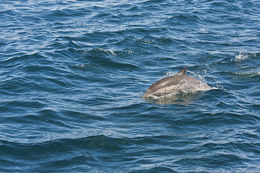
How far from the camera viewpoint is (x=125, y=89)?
16.8 metres

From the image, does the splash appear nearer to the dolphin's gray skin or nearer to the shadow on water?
the shadow on water

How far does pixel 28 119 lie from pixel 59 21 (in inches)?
568

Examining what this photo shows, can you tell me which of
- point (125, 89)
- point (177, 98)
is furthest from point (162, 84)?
point (125, 89)

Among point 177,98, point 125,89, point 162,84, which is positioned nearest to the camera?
point 177,98

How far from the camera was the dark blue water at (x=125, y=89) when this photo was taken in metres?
11.3

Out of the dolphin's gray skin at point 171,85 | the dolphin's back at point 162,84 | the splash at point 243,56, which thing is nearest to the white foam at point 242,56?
the splash at point 243,56

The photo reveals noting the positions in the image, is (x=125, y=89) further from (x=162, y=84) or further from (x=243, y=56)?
(x=243, y=56)

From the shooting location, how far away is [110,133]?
1248cm

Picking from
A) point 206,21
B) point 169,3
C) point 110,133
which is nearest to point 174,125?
point 110,133

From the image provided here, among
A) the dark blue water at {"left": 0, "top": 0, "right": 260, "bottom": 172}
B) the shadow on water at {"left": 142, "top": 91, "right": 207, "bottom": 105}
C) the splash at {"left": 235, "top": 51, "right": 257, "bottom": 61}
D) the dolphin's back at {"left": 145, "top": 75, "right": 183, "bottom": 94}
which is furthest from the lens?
the splash at {"left": 235, "top": 51, "right": 257, "bottom": 61}

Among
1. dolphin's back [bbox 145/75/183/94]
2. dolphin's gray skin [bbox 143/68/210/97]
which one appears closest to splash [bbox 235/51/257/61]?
dolphin's gray skin [bbox 143/68/210/97]

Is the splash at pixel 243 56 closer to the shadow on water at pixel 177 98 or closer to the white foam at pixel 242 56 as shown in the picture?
the white foam at pixel 242 56

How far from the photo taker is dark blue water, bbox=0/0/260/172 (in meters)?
11.3

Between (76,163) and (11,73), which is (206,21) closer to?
(11,73)
